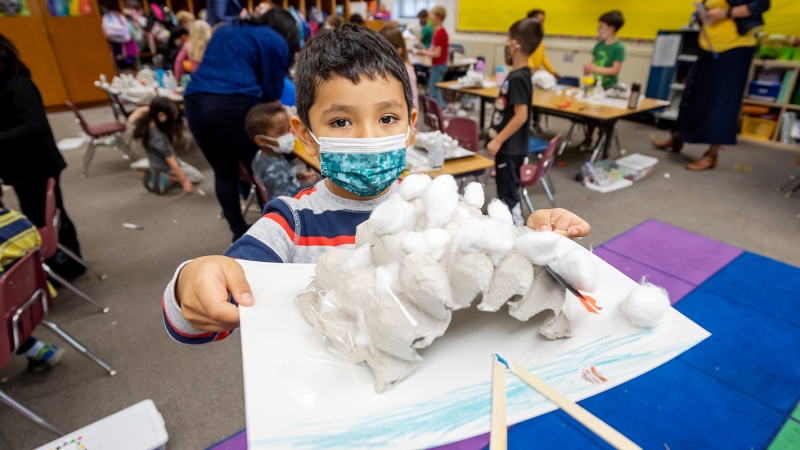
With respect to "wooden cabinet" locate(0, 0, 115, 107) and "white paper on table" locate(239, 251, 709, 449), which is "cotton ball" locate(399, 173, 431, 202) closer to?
"white paper on table" locate(239, 251, 709, 449)

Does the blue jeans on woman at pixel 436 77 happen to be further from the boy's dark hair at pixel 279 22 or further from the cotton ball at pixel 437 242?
the cotton ball at pixel 437 242

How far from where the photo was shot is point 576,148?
582cm

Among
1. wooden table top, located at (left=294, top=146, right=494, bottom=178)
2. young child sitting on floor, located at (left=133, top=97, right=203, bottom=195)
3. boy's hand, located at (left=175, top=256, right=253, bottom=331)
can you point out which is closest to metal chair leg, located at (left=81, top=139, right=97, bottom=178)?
young child sitting on floor, located at (left=133, top=97, right=203, bottom=195)

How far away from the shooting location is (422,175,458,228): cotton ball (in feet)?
2.27

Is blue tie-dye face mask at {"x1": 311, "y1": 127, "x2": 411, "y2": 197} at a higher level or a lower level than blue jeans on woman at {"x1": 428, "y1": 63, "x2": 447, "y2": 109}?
higher

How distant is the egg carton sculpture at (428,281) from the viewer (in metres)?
0.62

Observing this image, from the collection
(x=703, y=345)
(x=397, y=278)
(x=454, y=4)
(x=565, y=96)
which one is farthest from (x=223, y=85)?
(x=454, y=4)

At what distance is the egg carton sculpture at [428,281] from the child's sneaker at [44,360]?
2.69 meters

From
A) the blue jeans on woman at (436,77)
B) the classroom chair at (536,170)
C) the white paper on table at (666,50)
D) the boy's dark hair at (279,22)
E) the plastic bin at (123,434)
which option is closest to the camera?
the plastic bin at (123,434)

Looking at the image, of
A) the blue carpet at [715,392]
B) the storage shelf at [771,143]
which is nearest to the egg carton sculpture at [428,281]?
the blue carpet at [715,392]

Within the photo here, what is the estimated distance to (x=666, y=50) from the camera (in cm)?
639

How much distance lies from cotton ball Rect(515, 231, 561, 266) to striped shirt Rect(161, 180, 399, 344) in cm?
50

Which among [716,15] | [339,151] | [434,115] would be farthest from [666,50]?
[339,151]

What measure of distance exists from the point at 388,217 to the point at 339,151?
1.43ft
